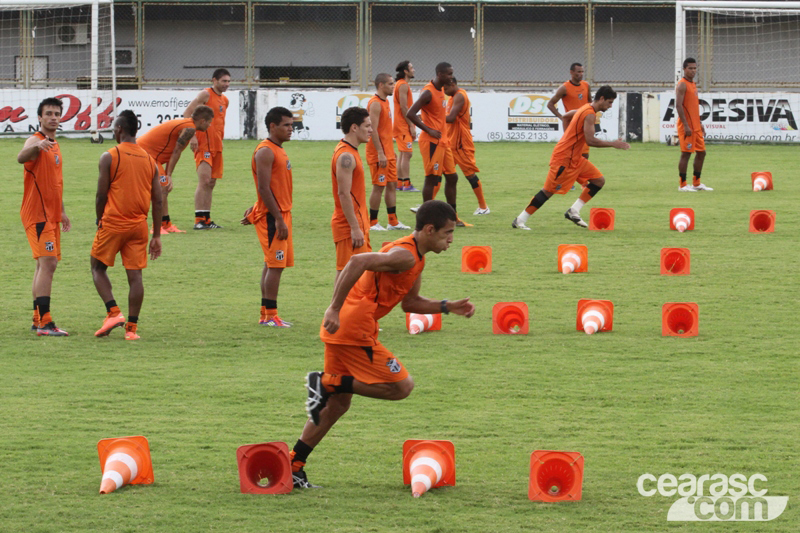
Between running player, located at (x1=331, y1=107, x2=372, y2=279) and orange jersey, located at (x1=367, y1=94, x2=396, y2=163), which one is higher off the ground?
orange jersey, located at (x1=367, y1=94, x2=396, y2=163)

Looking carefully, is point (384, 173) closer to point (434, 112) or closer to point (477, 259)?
point (434, 112)

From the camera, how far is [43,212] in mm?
8766

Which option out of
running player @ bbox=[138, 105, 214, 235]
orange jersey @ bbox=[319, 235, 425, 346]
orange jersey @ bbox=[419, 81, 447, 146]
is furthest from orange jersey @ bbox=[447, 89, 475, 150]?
orange jersey @ bbox=[319, 235, 425, 346]

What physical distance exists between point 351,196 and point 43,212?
101 inches

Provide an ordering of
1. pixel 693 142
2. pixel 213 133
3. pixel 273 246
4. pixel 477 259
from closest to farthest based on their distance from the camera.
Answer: pixel 273 246, pixel 477 259, pixel 213 133, pixel 693 142

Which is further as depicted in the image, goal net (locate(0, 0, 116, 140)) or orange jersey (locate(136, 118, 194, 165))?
goal net (locate(0, 0, 116, 140))

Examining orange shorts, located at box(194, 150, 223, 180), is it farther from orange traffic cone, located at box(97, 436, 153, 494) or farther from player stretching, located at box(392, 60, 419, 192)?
orange traffic cone, located at box(97, 436, 153, 494)

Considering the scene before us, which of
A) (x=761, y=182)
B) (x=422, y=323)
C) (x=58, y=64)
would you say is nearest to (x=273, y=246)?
(x=422, y=323)

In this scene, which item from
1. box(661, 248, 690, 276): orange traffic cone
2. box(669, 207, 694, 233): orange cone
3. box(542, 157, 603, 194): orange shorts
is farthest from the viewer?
box(669, 207, 694, 233): orange cone

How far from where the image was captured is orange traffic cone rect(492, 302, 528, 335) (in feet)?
28.4

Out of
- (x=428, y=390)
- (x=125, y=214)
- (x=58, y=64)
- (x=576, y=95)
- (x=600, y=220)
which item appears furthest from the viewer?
(x=58, y=64)

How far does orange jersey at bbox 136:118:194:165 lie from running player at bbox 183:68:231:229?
5.93ft

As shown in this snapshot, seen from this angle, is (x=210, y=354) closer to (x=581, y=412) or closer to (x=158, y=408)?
(x=158, y=408)

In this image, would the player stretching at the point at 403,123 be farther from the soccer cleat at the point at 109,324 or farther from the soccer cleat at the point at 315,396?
the soccer cleat at the point at 315,396
